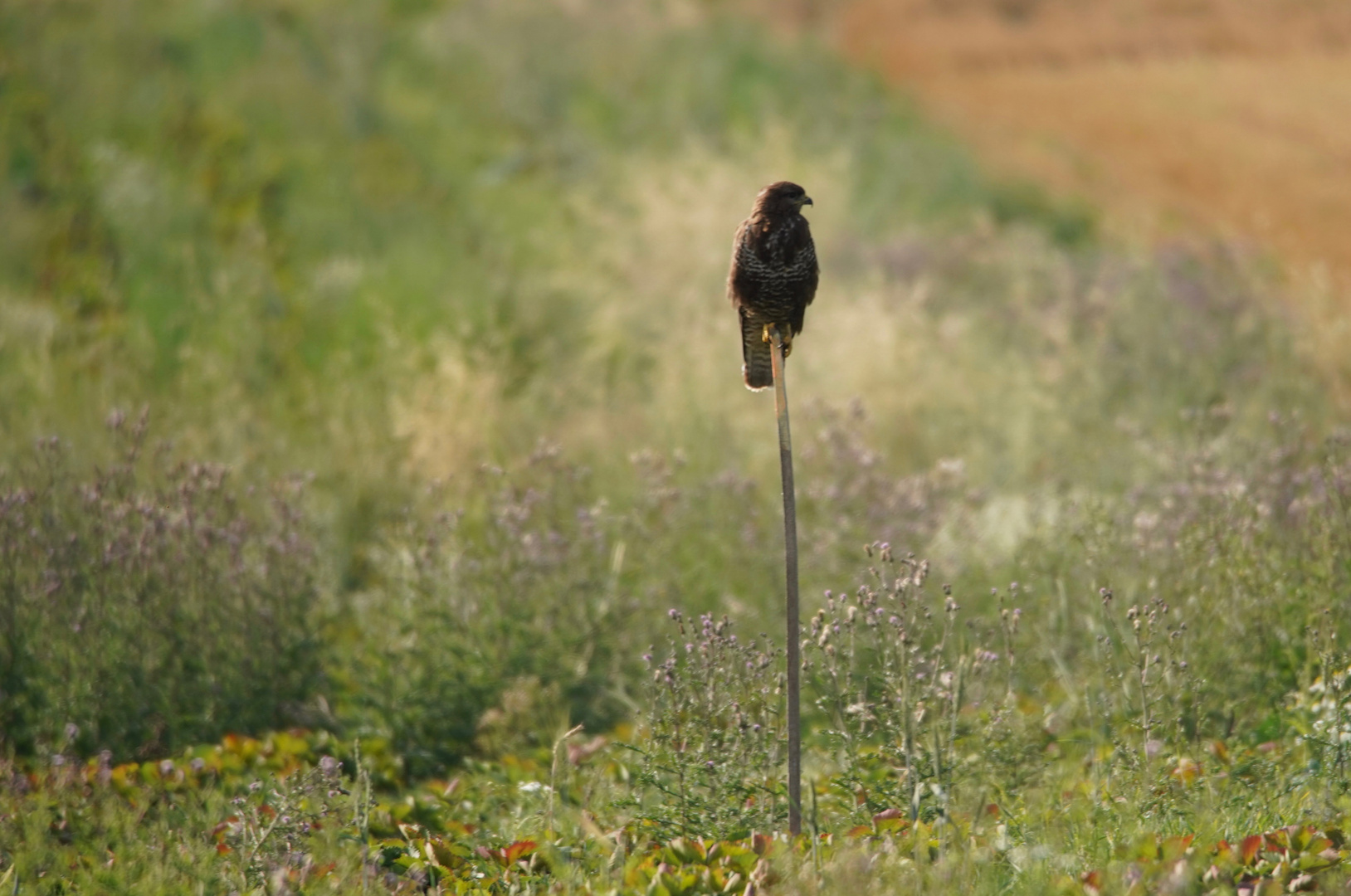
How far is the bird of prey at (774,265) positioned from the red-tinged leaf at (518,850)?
149 centimetres

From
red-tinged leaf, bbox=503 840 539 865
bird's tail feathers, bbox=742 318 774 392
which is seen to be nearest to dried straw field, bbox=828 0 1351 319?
bird's tail feathers, bbox=742 318 774 392

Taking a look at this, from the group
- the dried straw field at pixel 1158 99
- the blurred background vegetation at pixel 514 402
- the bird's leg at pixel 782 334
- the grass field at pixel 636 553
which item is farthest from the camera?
the dried straw field at pixel 1158 99

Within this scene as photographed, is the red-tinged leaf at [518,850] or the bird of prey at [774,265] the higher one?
the bird of prey at [774,265]

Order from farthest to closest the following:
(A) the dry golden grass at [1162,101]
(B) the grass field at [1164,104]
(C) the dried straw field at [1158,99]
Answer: (C) the dried straw field at [1158,99] → (A) the dry golden grass at [1162,101] → (B) the grass field at [1164,104]

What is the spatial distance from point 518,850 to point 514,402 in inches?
146

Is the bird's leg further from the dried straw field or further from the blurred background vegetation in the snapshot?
the dried straw field

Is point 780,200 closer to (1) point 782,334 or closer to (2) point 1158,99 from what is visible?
(1) point 782,334

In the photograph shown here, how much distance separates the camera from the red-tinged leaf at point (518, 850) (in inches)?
127

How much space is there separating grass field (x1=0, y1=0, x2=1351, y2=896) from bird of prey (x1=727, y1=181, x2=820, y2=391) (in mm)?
796

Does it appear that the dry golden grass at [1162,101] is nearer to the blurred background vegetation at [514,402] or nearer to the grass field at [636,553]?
the blurred background vegetation at [514,402]

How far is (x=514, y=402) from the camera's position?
21.9ft

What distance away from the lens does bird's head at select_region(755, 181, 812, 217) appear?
9.80ft

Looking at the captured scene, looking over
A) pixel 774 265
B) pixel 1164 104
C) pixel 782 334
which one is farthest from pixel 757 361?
pixel 1164 104

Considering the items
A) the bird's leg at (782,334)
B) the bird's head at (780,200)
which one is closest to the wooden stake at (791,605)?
the bird's leg at (782,334)
